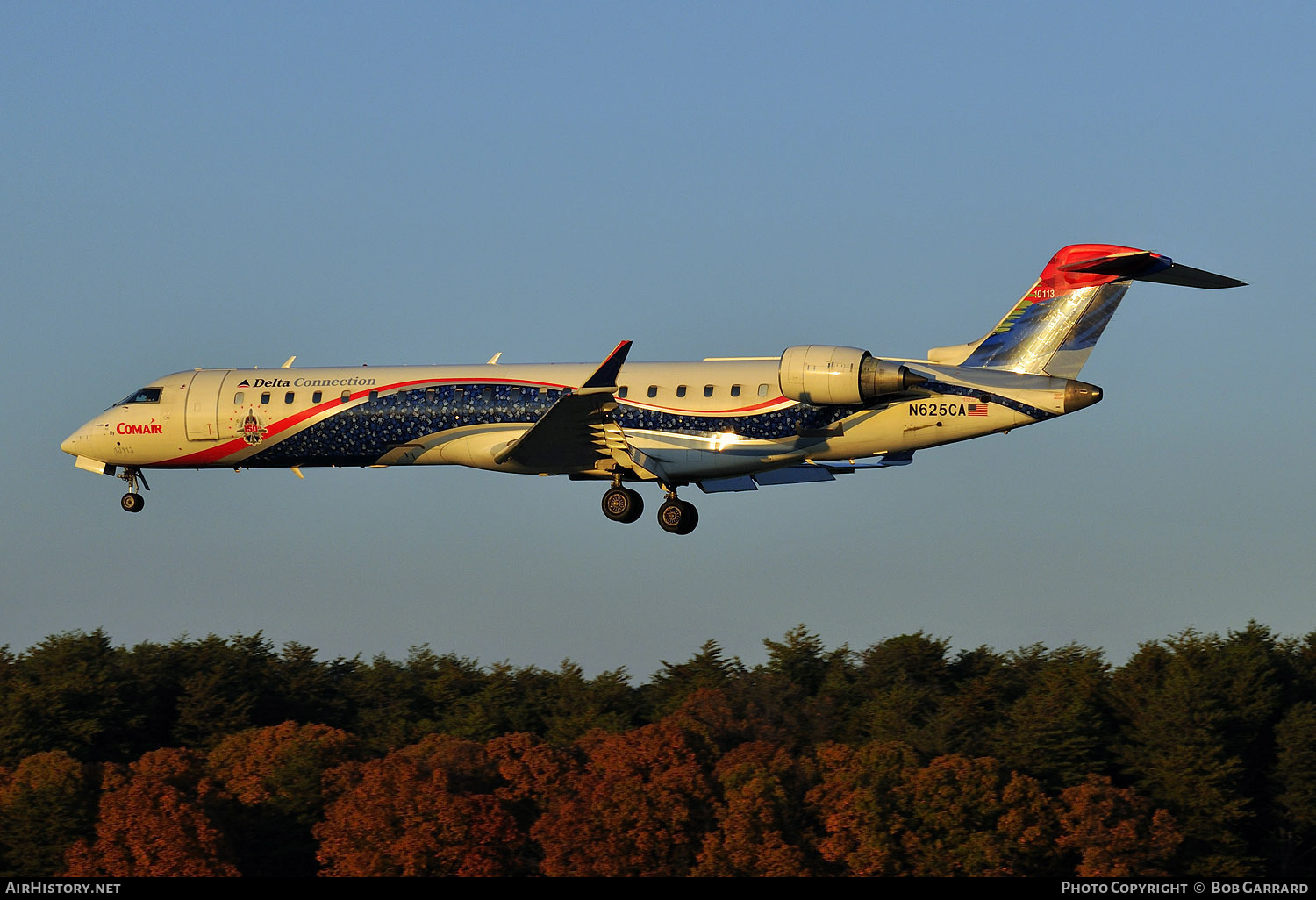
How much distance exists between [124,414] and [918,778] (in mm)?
21227

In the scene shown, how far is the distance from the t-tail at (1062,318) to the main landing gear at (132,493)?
62.2ft

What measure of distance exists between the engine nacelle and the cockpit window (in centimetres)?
1494

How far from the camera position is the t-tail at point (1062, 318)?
1404 inches

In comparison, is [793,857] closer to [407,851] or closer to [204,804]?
[407,851]

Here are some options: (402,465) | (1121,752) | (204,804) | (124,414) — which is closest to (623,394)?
(402,465)

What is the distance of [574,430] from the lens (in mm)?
35844

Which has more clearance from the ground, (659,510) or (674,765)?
(659,510)

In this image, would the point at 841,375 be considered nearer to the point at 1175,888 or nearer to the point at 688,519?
the point at 688,519

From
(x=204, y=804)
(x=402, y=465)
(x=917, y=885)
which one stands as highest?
(x=402, y=465)

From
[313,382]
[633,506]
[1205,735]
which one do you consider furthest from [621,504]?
[1205,735]

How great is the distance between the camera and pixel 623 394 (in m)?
37.0

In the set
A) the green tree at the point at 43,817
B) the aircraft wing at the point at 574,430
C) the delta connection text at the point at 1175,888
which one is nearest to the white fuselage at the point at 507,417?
the aircraft wing at the point at 574,430

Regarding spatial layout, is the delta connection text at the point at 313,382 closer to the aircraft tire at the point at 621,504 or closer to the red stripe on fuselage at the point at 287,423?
the red stripe on fuselage at the point at 287,423

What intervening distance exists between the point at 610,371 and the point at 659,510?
4.62m
